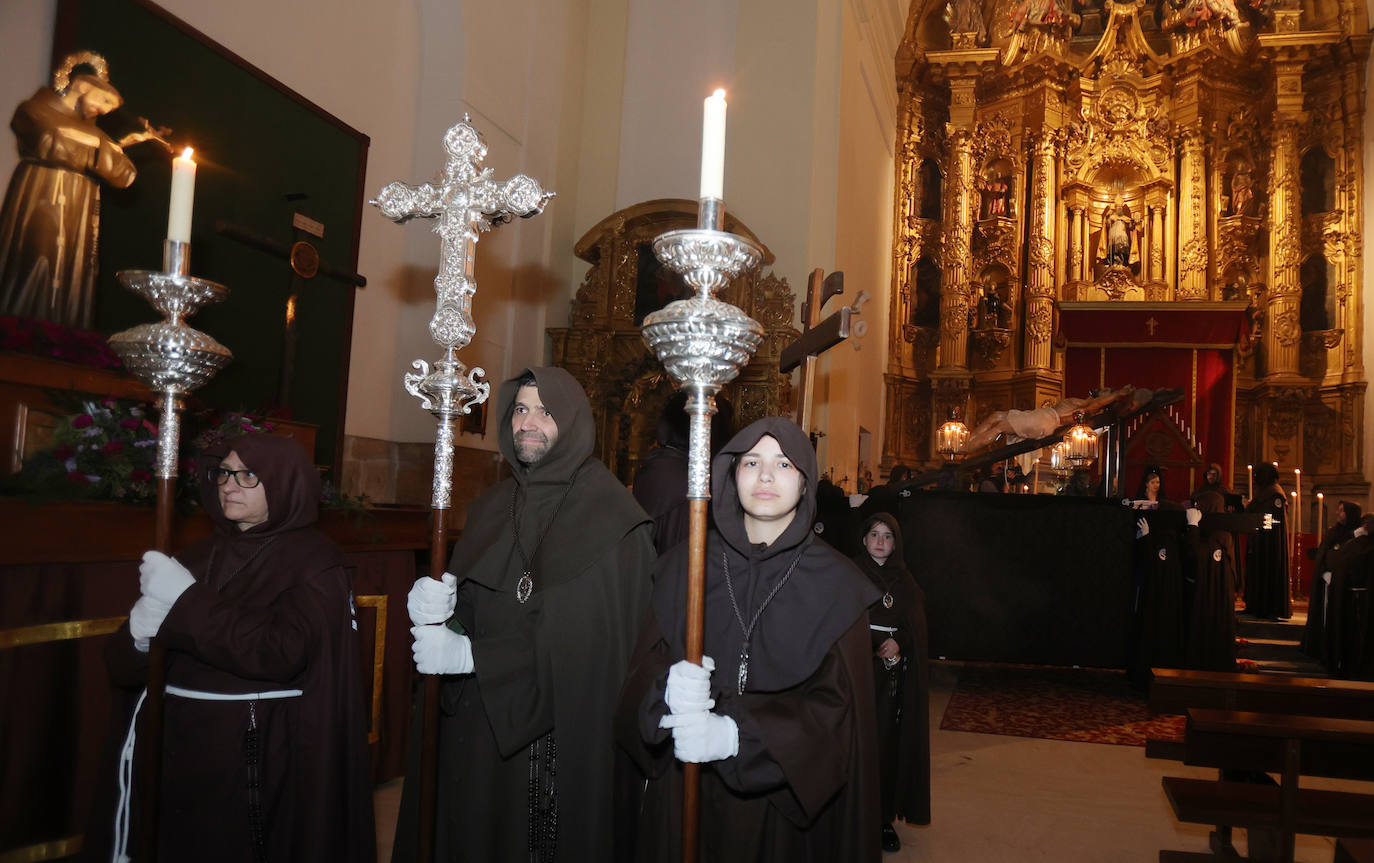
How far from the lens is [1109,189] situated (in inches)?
741

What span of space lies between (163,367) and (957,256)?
16762mm

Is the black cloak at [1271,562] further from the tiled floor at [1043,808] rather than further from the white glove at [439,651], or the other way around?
the white glove at [439,651]

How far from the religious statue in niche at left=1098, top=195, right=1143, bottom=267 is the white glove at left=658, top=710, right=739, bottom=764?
18265mm

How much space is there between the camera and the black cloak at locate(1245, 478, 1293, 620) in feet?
39.7

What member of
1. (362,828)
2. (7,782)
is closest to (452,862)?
(362,828)

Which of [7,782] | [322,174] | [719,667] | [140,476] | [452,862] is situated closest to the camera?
[719,667]

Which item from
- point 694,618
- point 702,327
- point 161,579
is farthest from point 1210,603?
point 161,579

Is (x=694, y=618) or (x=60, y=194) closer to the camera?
(x=694, y=618)

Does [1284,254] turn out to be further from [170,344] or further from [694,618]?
[170,344]

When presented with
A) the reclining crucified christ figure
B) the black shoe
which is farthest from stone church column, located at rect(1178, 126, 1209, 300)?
the black shoe

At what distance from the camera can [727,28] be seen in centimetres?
1165

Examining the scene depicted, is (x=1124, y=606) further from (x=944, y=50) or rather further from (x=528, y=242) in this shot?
(x=944, y=50)

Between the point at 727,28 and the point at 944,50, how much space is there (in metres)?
8.38

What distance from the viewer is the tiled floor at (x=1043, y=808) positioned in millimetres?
4953
